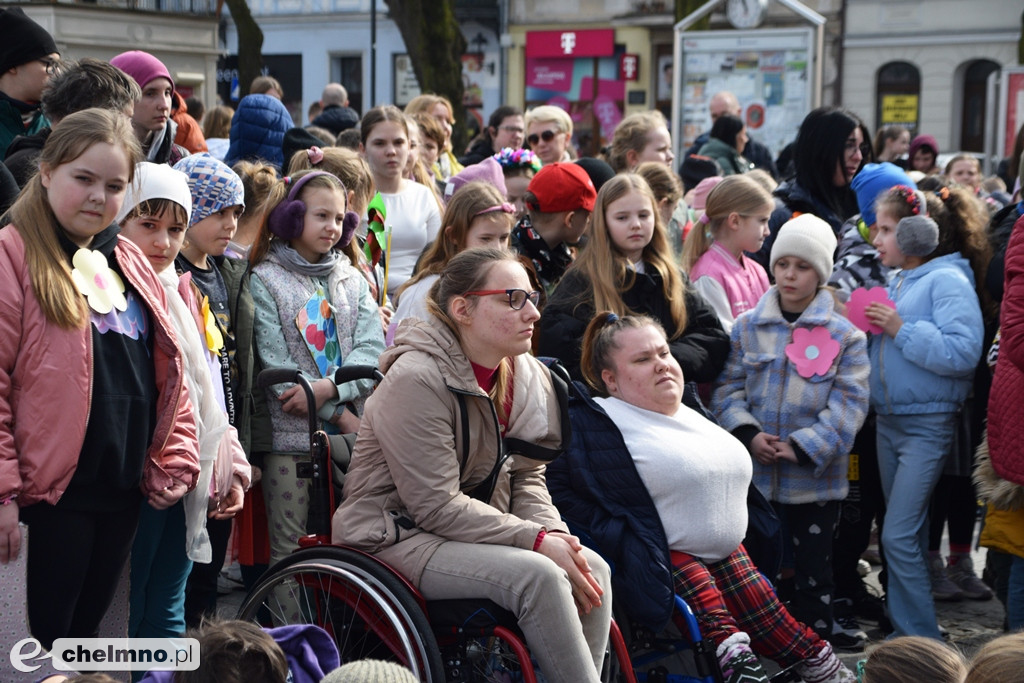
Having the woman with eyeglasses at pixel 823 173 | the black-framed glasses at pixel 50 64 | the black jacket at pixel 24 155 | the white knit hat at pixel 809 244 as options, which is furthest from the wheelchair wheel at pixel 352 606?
the woman with eyeglasses at pixel 823 173

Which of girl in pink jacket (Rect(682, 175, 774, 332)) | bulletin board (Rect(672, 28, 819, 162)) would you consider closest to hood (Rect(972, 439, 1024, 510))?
girl in pink jacket (Rect(682, 175, 774, 332))

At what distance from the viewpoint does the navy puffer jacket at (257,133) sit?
762 cm

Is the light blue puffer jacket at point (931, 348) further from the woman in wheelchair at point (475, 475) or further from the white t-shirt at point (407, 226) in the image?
the white t-shirt at point (407, 226)

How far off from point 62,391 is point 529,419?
1411mm

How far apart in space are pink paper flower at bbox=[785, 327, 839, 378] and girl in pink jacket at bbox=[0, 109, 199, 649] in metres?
2.66

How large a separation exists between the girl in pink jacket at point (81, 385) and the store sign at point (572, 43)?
105ft

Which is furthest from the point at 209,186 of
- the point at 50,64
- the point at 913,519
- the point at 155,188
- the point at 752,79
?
the point at 752,79

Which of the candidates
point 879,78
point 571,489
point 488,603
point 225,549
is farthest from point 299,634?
point 879,78

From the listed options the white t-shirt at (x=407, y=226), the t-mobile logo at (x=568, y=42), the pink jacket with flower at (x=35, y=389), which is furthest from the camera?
the t-mobile logo at (x=568, y=42)

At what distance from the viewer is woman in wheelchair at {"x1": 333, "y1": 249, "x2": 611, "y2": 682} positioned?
3.48 meters

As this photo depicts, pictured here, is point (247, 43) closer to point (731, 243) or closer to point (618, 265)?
point (731, 243)

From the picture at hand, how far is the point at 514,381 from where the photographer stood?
12.9 feet

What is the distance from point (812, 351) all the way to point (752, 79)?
7631 millimetres

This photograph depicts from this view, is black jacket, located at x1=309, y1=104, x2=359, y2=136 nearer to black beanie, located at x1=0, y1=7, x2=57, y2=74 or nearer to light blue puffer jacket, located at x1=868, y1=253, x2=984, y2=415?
black beanie, located at x1=0, y1=7, x2=57, y2=74
